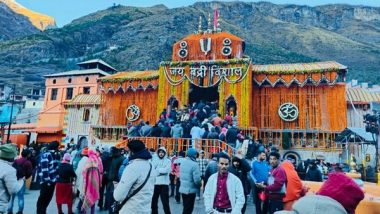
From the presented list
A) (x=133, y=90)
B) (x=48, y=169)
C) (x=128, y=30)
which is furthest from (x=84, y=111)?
(x=128, y=30)

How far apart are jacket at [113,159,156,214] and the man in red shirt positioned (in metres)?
0.98

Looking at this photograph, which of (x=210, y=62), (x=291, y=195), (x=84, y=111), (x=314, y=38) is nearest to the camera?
(x=291, y=195)

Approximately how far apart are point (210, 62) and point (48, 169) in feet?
52.5

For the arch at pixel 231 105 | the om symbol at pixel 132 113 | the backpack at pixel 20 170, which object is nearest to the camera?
the backpack at pixel 20 170

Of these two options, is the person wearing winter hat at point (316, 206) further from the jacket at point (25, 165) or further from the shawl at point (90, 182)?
the jacket at point (25, 165)

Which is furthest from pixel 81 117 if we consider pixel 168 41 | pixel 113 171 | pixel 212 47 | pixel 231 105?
pixel 168 41

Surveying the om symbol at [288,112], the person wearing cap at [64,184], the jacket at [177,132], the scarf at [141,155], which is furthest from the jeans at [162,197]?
the om symbol at [288,112]

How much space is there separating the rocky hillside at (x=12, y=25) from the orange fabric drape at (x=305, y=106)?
89506 millimetres

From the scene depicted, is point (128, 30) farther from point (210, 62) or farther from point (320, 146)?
point (320, 146)

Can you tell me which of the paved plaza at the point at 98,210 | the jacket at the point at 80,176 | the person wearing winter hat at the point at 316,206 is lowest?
the paved plaza at the point at 98,210

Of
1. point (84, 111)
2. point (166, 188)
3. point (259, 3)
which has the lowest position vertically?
point (166, 188)

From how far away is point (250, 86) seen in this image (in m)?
20.7

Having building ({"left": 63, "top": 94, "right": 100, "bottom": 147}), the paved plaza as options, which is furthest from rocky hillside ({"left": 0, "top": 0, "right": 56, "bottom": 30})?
the paved plaza

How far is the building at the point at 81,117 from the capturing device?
92.0ft
